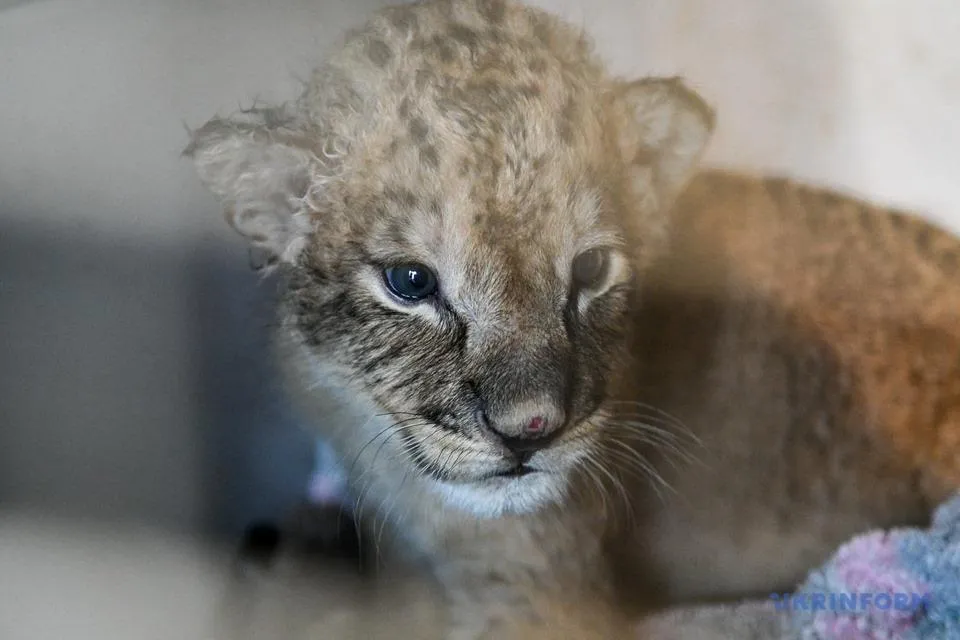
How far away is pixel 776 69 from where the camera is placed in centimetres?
104

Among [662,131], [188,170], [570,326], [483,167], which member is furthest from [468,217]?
[188,170]

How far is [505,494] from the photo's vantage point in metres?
0.80

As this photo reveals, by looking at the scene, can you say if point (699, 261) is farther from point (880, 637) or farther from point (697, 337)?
point (880, 637)

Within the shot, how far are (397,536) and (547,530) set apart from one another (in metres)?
0.17

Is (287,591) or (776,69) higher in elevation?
(776,69)

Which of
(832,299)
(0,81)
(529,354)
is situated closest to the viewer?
(529,354)

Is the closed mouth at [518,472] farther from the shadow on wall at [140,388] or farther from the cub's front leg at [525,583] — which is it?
the shadow on wall at [140,388]

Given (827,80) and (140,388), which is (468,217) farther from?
(827,80)

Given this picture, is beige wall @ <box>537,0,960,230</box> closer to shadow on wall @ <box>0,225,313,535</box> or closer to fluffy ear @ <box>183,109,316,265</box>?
fluffy ear @ <box>183,109,316,265</box>

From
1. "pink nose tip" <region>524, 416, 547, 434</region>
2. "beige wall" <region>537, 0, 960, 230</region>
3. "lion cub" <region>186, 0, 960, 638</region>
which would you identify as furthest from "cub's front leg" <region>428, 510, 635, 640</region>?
"beige wall" <region>537, 0, 960, 230</region>

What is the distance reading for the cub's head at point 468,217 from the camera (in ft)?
2.38

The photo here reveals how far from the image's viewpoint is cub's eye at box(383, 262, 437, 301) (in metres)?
0.75

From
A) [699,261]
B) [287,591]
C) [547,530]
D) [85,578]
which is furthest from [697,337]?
[85,578]

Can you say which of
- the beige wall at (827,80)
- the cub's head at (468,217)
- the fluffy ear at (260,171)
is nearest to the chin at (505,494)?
the cub's head at (468,217)
